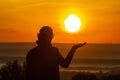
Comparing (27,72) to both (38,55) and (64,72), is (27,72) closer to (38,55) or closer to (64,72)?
(38,55)

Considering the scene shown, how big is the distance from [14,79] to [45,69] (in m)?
11.0

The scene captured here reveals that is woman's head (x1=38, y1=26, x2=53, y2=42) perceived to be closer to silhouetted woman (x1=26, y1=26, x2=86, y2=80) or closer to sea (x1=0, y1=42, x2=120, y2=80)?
silhouetted woman (x1=26, y1=26, x2=86, y2=80)

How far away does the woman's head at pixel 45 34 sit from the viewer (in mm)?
6965

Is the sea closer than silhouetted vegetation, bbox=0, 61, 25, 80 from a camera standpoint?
No

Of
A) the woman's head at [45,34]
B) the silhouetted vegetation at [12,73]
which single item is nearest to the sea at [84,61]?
the silhouetted vegetation at [12,73]

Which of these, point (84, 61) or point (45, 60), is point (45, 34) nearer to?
point (45, 60)

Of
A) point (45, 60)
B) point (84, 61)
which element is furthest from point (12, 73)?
point (84, 61)

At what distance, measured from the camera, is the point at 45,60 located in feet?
23.0

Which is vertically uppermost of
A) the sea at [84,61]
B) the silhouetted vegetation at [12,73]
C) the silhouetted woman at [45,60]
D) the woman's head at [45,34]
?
the woman's head at [45,34]

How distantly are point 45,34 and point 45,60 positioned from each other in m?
0.36

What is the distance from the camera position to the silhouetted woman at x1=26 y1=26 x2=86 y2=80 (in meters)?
6.95

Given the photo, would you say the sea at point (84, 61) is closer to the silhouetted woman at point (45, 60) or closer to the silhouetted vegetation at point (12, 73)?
the silhouetted vegetation at point (12, 73)

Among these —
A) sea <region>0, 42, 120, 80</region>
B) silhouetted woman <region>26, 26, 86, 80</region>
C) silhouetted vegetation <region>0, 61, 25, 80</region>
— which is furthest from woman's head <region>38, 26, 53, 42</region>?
sea <region>0, 42, 120, 80</region>

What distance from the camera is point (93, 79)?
511 inches
